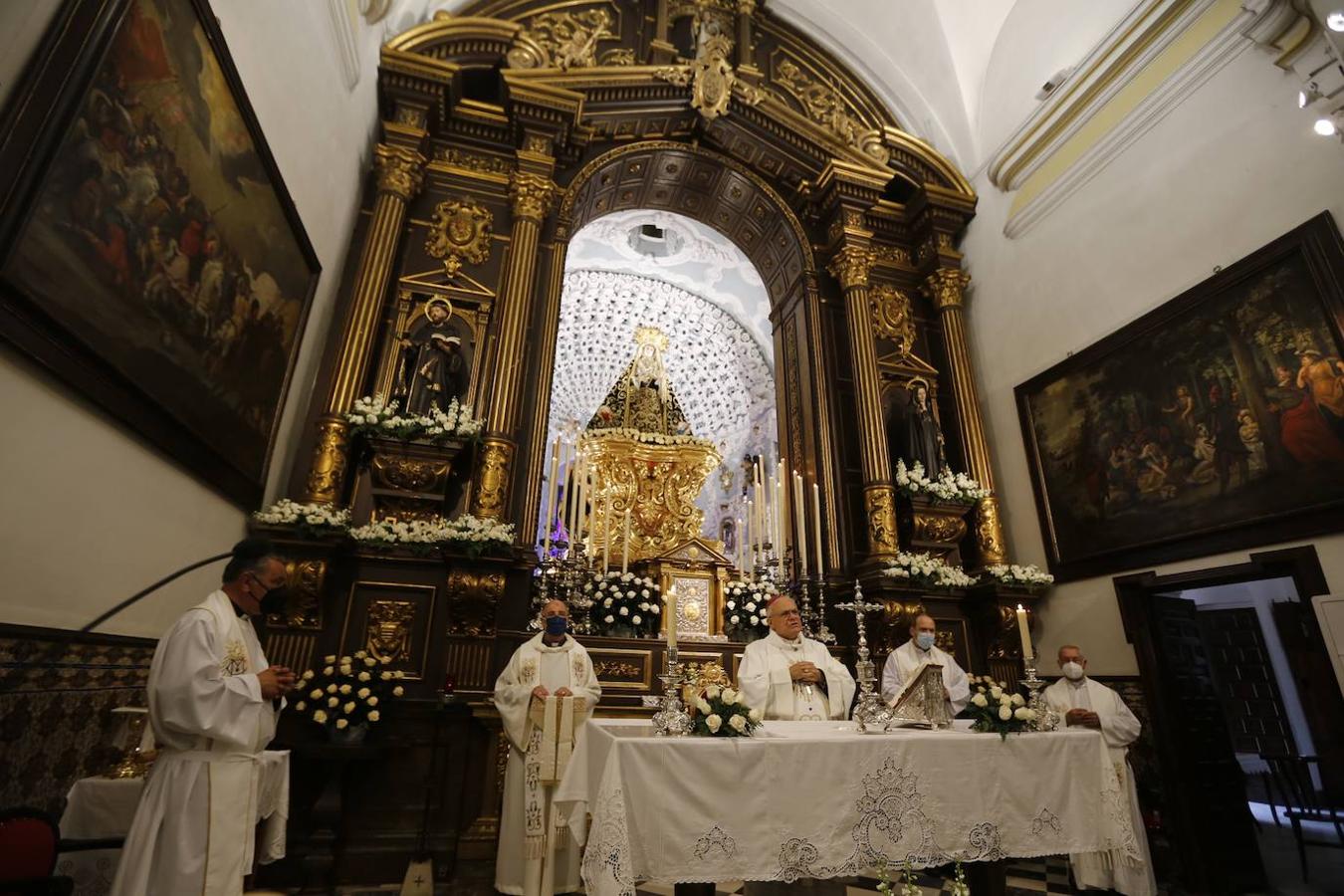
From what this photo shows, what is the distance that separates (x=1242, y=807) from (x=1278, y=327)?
3.75m

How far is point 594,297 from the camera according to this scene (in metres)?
13.4

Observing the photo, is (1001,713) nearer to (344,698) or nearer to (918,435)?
(344,698)

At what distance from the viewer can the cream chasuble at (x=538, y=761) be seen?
4.03m

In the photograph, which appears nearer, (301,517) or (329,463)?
(301,517)

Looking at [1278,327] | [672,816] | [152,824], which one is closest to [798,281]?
[1278,327]

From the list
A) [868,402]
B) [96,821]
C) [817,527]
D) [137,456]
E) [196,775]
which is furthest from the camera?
[868,402]

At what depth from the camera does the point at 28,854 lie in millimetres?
2189

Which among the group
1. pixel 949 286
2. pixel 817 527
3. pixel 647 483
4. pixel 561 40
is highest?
pixel 561 40

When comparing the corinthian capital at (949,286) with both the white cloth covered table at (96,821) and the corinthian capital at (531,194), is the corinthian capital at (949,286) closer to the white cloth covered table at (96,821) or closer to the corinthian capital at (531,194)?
the corinthian capital at (531,194)

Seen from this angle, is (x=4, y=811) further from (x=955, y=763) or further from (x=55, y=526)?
(x=955, y=763)

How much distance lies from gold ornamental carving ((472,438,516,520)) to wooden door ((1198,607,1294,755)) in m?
9.25

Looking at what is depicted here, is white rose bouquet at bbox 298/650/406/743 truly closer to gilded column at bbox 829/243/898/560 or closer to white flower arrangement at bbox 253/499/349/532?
white flower arrangement at bbox 253/499/349/532

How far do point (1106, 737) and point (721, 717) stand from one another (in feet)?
13.3

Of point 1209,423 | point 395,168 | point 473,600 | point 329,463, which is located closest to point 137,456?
point 329,463
